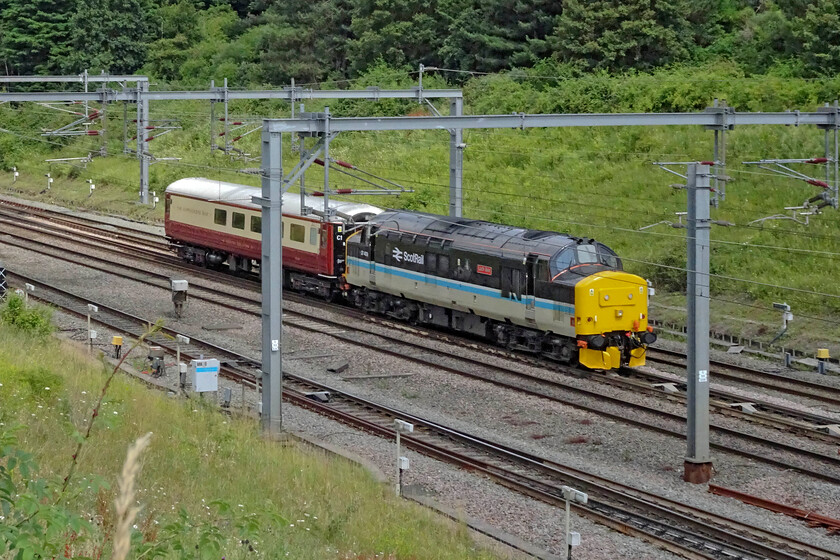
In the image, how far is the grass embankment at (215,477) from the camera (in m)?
9.93

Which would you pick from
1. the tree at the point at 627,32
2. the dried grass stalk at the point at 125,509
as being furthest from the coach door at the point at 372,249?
the dried grass stalk at the point at 125,509

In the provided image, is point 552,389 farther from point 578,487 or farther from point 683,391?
point 578,487

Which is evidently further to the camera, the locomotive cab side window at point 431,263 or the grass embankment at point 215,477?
the locomotive cab side window at point 431,263

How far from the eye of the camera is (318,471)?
1442 cm

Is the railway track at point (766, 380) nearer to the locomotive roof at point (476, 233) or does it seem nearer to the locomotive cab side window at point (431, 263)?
the locomotive roof at point (476, 233)

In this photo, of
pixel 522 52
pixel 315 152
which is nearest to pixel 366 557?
pixel 315 152

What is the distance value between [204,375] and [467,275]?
817 centimetres

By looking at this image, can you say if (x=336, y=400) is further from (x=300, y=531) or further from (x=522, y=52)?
(x=522, y=52)

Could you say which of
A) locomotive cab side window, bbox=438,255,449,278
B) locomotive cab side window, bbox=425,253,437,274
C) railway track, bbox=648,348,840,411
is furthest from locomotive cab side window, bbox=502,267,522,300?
railway track, bbox=648,348,840,411

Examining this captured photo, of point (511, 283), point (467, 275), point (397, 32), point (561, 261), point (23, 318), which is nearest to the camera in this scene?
point (23, 318)

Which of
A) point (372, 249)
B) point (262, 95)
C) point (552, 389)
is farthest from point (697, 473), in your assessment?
point (262, 95)

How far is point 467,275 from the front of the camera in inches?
998

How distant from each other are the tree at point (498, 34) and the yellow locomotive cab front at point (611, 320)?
29.8 meters

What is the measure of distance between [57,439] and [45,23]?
69169mm
